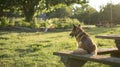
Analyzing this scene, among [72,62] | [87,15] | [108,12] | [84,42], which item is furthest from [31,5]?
[84,42]

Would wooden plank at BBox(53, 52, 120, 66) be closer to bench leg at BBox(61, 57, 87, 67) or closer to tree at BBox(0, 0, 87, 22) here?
bench leg at BBox(61, 57, 87, 67)

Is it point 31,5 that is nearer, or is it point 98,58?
point 98,58

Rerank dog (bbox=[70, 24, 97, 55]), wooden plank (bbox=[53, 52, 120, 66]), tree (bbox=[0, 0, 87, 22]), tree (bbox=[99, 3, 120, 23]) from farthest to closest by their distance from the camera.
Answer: tree (bbox=[99, 3, 120, 23])
tree (bbox=[0, 0, 87, 22])
dog (bbox=[70, 24, 97, 55])
wooden plank (bbox=[53, 52, 120, 66])

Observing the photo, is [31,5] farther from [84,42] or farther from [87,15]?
[84,42]

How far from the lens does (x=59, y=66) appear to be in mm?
7730

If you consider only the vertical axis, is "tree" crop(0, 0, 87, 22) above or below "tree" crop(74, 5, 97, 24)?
above

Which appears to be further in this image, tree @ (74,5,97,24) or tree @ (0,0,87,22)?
tree @ (74,5,97,24)

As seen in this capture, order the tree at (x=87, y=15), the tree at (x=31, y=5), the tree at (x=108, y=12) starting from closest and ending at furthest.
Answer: the tree at (x=31, y=5), the tree at (x=108, y=12), the tree at (x=87, y=15)

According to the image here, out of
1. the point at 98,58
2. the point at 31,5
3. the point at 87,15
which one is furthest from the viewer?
the point at 87,15

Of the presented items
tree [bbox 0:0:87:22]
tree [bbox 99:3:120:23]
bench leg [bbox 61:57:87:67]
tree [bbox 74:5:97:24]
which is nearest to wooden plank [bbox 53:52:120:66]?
bench leg [bbox 61:57:87:67]

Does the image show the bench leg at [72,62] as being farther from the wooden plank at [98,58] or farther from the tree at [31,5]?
the tree at [31,5]

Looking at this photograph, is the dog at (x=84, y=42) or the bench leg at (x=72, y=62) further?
the bench leg at (x=72, y=62)

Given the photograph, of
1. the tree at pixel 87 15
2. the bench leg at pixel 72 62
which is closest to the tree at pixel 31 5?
the tree at pixel 87 15

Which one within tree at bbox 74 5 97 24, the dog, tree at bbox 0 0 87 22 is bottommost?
tree at bbox 74 5 97 24
